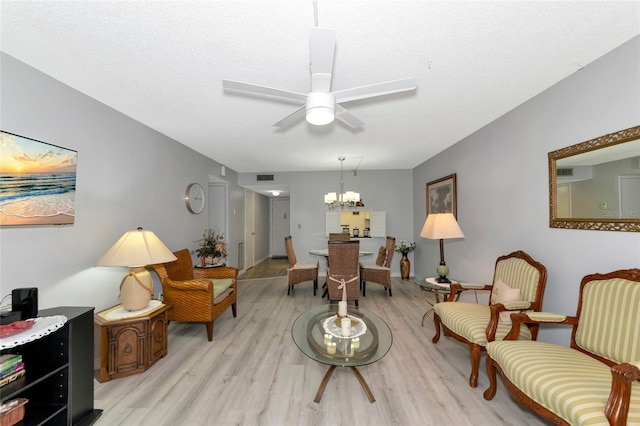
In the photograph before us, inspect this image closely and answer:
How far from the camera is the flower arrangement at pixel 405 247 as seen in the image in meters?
5.73

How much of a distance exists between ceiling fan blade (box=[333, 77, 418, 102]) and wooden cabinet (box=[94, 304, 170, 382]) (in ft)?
8.50

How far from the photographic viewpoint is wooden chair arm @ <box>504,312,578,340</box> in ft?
6.07

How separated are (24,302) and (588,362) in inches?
142

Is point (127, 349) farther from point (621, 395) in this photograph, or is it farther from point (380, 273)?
point (380, 273)

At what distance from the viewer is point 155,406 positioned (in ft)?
6.29

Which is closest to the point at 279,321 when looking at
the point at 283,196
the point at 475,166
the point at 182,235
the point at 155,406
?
the point at 155,406

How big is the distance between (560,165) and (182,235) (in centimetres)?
464

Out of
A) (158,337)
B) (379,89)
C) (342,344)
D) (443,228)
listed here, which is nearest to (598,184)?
(443,228)

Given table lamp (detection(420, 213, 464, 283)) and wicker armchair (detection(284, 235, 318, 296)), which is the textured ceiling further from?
wicker armchair (detection(284, 235, 318, 296))

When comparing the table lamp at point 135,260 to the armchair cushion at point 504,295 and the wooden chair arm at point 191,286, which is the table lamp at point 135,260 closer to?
the wooden chair arm at point 191,286

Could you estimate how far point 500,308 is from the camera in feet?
6.68

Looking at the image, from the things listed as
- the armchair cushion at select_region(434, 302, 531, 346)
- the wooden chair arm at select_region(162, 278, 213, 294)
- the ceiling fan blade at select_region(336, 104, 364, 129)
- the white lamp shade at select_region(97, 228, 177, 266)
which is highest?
the ceiling fan blade at select_region(336, 104, 364, 129)

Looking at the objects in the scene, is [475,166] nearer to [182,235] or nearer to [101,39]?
[101,39]

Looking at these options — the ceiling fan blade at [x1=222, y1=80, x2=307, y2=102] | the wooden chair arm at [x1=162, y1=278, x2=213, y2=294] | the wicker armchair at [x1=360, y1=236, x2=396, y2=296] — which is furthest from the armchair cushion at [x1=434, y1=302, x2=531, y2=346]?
the wooden chair arm at [x1=162, y1=278, x2=213, y2=294]
